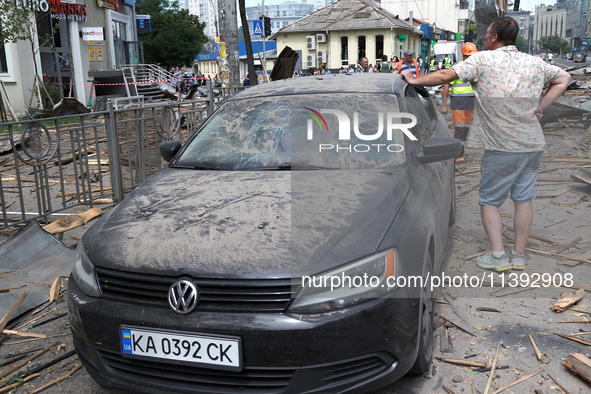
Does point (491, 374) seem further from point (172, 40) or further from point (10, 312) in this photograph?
point (172, 40)

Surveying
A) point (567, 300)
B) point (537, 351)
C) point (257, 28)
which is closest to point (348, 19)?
point (257, 28)

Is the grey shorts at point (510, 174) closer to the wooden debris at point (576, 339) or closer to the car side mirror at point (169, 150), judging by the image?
the wooden debris at point (576, 339)

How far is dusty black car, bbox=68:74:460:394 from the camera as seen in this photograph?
2242mm

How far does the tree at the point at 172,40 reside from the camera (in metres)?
55.4

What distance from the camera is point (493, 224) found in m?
4.31

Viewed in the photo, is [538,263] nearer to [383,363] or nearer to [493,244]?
[493,244]

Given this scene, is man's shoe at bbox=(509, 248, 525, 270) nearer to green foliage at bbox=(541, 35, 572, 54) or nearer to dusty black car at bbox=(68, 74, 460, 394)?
dusty black car at bbox=(68, 74, 460, 394)

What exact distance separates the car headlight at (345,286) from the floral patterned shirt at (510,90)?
2.20 meters

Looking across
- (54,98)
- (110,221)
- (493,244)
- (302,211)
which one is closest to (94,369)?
(110,221)

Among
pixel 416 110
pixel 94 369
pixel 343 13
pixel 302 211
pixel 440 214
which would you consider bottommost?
pixel 94 369

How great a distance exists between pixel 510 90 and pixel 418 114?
27.3 inches

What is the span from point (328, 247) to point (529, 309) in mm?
1979

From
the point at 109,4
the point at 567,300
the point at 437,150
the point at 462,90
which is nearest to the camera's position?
the point at 437,150

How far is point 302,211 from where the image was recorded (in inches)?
106
